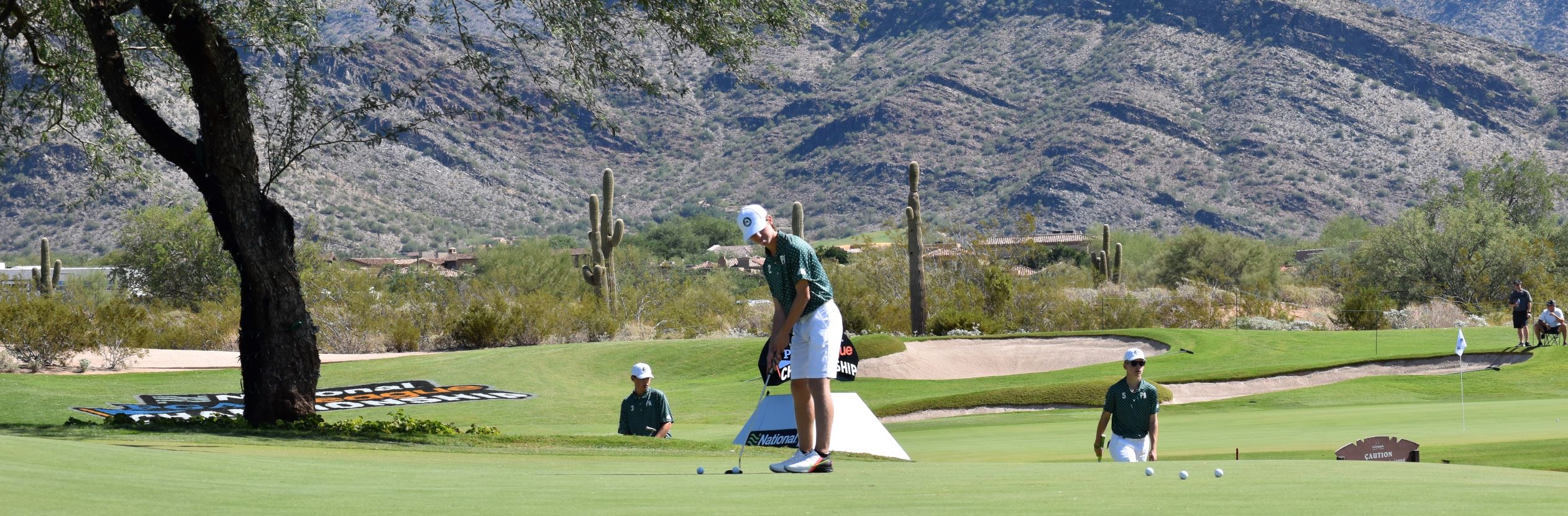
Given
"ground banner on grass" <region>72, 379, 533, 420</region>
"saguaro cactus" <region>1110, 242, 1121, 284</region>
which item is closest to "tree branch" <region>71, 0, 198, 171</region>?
"ground banner on grass" <region>72, 379, 533, 420</region>

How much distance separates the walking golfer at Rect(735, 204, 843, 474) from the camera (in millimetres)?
7898

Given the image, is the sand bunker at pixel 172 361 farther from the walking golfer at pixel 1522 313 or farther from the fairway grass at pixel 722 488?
the walking golfer at pixel 1522 313

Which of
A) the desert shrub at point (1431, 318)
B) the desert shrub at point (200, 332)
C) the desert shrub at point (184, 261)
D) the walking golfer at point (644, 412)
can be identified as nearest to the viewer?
the walking golfer at point (644, 412)

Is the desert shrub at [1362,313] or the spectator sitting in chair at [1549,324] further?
the desert shrub at [1362,313]

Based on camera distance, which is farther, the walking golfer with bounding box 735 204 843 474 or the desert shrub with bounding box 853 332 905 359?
the desert shrub with bounding box 853 332 905 359

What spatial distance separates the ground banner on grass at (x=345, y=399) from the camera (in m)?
19.0

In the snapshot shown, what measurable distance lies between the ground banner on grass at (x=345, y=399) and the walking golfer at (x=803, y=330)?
12.5 m

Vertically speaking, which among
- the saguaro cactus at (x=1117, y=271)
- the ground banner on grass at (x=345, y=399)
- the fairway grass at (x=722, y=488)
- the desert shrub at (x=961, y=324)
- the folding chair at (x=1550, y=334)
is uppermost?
the saguaro cactus at (x=1117, y=271)

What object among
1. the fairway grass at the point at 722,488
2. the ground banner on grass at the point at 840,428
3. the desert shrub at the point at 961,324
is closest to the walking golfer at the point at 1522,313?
the desert shrub at the point at 961,324

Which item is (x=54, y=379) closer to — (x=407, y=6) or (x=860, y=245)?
(x=407, y=6)

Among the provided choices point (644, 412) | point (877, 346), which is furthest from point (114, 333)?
point (644, 412)

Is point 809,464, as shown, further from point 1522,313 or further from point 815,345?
point 1522,313

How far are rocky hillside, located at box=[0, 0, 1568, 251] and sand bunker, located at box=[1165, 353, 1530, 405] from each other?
3038 inches

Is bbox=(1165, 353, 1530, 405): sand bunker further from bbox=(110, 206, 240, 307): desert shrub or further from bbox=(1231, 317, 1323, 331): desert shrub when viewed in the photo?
bbox=(110, 206, 240, 307): desert shrub
